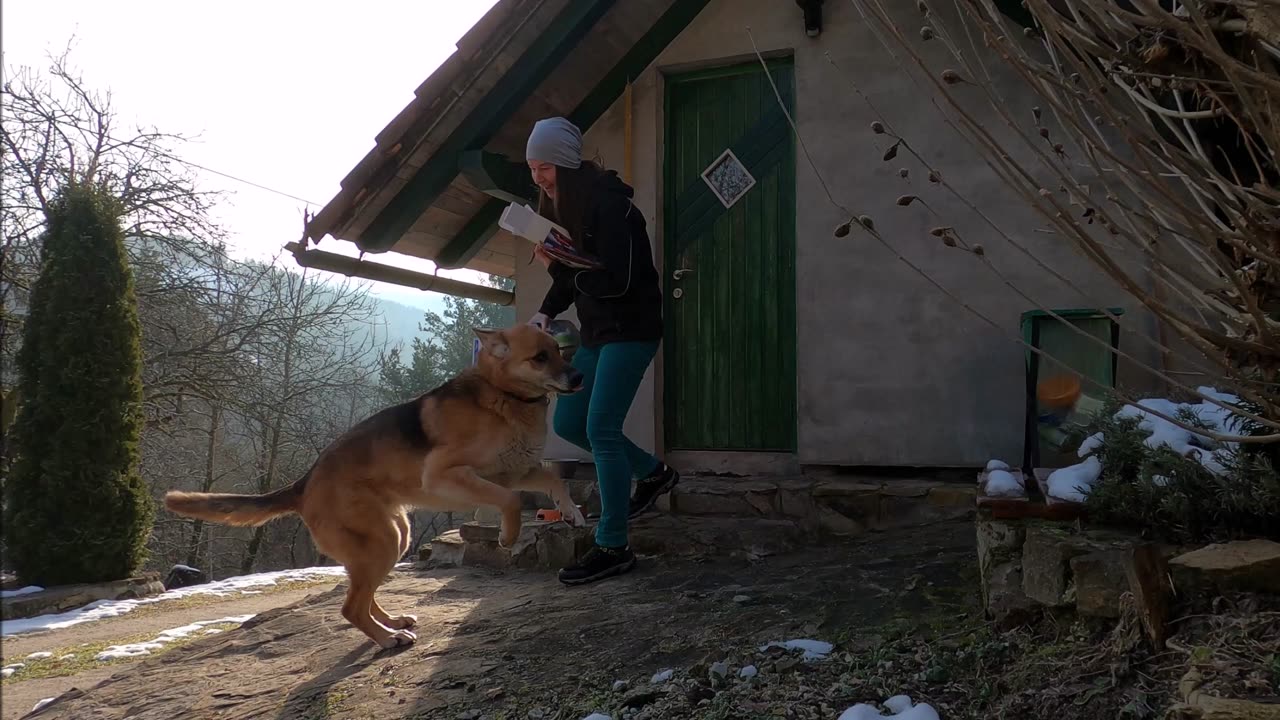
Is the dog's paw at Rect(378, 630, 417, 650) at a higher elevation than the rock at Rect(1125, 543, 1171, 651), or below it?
below

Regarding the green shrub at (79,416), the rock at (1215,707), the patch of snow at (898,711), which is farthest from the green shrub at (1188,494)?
the green shrub at (79,416)

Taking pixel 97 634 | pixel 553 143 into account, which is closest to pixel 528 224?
pixel 553 143

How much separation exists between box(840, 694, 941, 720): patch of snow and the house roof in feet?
14.6

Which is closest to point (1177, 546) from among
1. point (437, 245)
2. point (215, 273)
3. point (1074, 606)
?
point (1074, 606)

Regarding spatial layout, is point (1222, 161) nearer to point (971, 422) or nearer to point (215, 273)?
point (971, 422)

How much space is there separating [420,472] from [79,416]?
20.5 feet

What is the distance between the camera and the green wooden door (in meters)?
5.99

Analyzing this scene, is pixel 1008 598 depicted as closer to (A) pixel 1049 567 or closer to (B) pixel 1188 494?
(A) pixel 1049 567

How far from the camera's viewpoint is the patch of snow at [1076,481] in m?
2.92

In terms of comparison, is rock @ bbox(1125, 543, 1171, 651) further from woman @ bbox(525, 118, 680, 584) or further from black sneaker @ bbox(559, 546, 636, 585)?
black sneaker @ bbox(559, 546, 636, 585)

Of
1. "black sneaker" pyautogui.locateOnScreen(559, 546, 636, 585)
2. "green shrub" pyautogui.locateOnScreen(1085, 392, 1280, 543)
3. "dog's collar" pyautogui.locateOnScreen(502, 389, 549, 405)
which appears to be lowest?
"black sneaker" pyautogui.locateOnScreen(559, 546, 636, 585)

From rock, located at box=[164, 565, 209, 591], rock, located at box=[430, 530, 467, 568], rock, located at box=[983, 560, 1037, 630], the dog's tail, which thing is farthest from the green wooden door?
rock, located at box=[164, 565, 209, 591]

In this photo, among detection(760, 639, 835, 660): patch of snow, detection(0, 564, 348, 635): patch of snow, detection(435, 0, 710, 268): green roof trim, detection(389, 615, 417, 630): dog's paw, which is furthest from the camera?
detection(0, 564, 348, 635): patch of snow

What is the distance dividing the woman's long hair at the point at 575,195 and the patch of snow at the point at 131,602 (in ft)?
12.3
